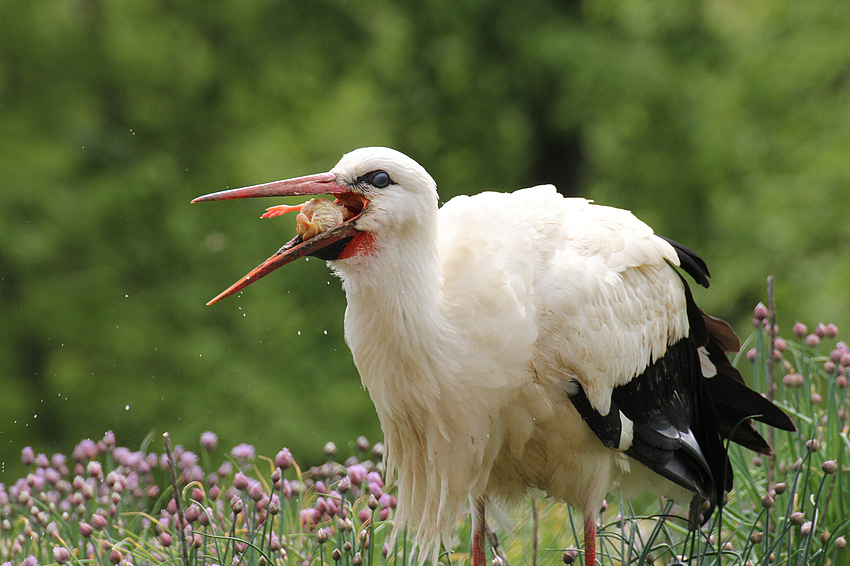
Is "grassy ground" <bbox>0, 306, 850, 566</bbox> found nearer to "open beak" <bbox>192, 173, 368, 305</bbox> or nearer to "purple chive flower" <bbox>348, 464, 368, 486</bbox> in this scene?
"purple chive flower" <bbox>348, 464, 368, 486</bbox>

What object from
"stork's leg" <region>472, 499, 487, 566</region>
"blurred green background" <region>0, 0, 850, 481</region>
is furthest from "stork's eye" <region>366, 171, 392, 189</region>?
"blurred green background" <region>0, 0, 850, 481</region>

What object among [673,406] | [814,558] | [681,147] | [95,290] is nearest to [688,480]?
[673,406]

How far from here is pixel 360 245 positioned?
2598mm

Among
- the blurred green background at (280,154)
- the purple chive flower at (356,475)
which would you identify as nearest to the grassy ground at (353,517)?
the purple chive flower at (356,475)

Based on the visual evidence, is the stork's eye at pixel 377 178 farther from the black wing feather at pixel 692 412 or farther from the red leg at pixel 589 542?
the red leg at pixel 589 542

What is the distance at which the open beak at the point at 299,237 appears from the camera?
2455 mm

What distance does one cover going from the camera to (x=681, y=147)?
8.98 metres

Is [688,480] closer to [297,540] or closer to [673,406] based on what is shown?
[673,406]

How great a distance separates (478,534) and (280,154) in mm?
6202

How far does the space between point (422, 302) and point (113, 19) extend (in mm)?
7680

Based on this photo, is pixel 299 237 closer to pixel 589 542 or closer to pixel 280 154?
pixel 589 542

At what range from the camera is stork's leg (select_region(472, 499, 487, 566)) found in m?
3.28

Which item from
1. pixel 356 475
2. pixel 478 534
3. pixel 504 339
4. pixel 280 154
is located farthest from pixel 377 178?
pixel 280 154

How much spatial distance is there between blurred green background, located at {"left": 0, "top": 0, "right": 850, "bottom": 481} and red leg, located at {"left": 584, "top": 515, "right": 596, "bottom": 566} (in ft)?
16.1
